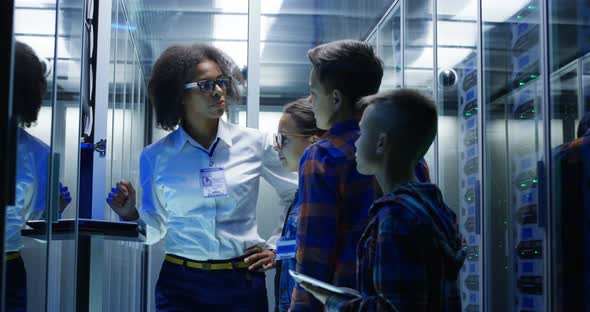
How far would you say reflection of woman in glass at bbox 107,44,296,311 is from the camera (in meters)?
2.75

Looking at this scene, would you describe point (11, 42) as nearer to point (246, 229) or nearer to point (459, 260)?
A: point (459, 260)

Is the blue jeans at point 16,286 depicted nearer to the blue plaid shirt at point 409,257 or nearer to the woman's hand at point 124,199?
the blue plaid shirt at point 409,257

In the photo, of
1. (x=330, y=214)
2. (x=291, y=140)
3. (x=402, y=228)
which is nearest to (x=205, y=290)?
(x=291, y=140)

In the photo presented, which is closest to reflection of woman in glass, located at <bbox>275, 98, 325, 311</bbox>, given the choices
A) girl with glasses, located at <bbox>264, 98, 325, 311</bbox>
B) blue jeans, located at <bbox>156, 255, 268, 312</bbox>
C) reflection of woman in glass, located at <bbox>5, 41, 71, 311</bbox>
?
girl with glasses, located at <bbox>264, 98, 325, 311</bbox>

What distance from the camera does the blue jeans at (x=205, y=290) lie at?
271 cm

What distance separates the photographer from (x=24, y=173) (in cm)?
180

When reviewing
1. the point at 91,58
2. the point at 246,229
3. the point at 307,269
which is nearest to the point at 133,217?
the point at 246,229

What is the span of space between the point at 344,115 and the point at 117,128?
2.78m

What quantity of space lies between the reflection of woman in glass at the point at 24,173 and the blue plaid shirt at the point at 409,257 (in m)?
0.76

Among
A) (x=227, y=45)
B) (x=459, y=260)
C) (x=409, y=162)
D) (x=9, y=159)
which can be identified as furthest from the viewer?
(x=227, y=45)

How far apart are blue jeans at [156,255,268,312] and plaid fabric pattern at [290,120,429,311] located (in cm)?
94

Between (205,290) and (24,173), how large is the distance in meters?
1.09

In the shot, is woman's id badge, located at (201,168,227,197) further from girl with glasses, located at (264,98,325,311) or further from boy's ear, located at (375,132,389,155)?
boy's ear, located at (375,132,389,155)

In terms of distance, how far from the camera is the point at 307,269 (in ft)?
5.83
